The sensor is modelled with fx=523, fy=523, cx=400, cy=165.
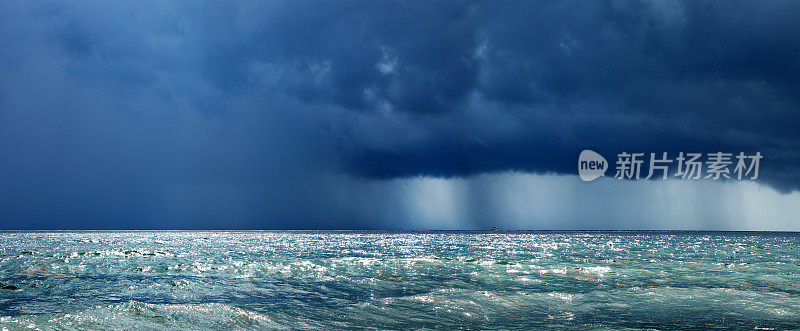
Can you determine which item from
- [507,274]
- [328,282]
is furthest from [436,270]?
[328,282]

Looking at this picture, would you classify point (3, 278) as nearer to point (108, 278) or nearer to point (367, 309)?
point (108, 278)

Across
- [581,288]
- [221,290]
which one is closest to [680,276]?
[581,288]

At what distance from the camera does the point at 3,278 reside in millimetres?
22656

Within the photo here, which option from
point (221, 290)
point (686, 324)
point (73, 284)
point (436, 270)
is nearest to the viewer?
point (686, 324)

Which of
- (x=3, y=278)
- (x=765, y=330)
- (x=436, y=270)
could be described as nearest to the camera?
(x=765, y=330)

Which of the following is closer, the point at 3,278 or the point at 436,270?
the point at 3,278

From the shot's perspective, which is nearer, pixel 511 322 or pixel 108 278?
pixel 511 322

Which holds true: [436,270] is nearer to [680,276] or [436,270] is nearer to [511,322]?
[680,276]

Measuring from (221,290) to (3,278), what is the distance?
10891 millimetres

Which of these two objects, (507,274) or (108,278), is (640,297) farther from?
(108,278)

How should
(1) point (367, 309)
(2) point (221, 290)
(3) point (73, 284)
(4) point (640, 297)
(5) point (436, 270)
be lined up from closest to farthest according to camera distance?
(1) point (367, 309), (4) point (640, 297), (2) point (221, 290), (3) point (73, 284), (5) point (436, 270)

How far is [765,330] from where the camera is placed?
12156 millimetres

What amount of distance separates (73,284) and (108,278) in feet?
8.57

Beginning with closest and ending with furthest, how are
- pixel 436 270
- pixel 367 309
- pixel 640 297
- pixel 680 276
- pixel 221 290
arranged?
pixel 367 309 < pixel 640 297 < pixel 221 290 < pixel 680 276 < pixel 436 270
